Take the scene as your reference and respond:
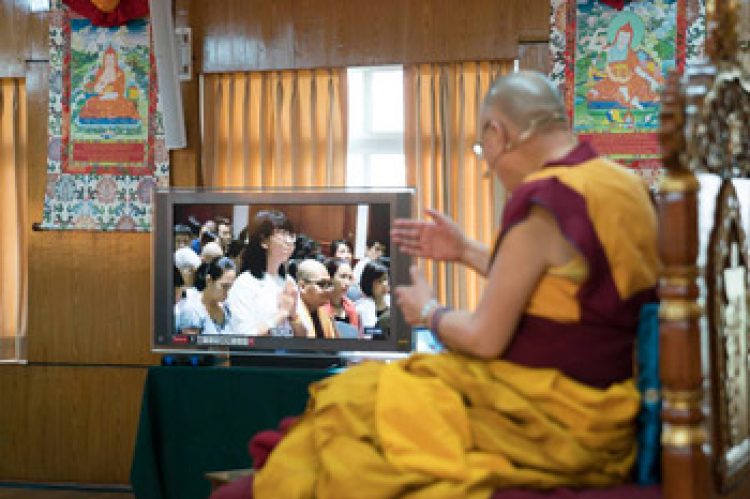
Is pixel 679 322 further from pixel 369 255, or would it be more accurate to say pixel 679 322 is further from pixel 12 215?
pixel 12 215

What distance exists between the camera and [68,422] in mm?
6160

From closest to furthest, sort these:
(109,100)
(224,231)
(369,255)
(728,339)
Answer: (728,339), (369,255), (224,231), (109,100)

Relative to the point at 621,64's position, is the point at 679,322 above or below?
below

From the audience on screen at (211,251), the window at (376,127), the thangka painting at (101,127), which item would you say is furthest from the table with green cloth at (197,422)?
the window at (376,127)

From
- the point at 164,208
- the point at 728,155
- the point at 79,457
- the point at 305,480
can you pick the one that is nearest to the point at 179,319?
the point at 164,208

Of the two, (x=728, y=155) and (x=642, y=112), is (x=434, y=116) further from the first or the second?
(x=728, y=155)

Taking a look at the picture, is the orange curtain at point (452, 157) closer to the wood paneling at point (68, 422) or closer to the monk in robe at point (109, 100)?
the monk in robe at point (109, 100)

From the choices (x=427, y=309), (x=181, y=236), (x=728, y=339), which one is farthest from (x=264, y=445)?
(x=181, y=236)

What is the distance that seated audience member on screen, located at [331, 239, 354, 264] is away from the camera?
5020mm

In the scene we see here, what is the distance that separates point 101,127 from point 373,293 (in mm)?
2062

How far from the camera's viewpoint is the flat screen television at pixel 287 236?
4980 mm

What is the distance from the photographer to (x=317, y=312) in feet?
16.6

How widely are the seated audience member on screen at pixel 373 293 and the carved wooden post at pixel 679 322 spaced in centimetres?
307

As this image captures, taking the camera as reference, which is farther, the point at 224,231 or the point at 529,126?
the point at 224,231
